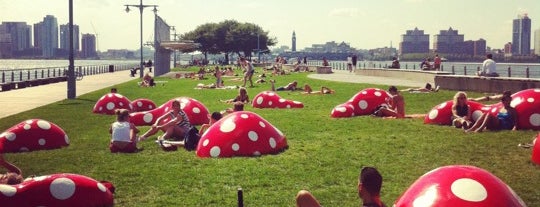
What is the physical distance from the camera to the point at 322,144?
12.6 metres

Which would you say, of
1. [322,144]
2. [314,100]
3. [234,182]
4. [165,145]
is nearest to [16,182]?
[234,182]

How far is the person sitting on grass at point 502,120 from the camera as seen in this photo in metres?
14.1

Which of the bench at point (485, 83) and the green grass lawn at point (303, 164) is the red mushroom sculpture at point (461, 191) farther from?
the bench at point (485, 83)

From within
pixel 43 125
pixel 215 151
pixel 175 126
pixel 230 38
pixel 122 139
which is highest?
pixel 230 38

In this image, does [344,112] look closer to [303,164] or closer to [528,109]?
[528,109]

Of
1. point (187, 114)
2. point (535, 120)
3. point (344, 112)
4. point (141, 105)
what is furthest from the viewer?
point (141, 105)

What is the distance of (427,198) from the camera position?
5914mm

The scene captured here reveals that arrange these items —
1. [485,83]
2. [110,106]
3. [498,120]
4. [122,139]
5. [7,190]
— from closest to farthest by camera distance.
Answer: [7,190], [122,139], [498,120], [110,106], [485,83]

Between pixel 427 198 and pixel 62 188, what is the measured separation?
4.54 m

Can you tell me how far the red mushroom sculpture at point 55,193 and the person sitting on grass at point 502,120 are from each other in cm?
980

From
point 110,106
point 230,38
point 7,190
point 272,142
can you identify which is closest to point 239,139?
point 272,142

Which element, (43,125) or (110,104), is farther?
(110,104)

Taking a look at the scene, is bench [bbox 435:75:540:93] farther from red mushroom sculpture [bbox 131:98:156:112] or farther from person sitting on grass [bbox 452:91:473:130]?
red mushroom sculpture [bbox 131:98:156:112]

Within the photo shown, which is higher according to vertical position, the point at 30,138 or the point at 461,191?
the point at 461,191
